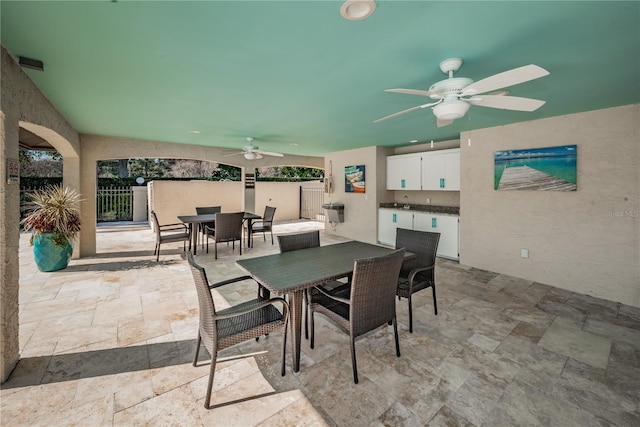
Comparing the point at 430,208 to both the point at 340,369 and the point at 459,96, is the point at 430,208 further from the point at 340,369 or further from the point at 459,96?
the point at 340,369

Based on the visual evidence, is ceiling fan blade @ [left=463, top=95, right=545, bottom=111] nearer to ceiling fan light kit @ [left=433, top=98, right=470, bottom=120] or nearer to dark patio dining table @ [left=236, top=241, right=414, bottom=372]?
ceiling fan light kit @ [left=433, top=98, right=470, bottom=120]

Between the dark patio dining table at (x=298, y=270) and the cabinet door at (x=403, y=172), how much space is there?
3597mm

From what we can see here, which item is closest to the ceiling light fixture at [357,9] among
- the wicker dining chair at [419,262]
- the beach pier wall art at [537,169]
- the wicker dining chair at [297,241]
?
the wicker dining chair at [297,241]

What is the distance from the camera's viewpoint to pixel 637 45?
6.51 ft

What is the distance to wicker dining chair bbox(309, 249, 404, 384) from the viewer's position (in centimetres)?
197

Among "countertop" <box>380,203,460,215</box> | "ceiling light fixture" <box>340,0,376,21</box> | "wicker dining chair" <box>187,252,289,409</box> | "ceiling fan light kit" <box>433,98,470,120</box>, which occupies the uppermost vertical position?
"ceiling light fixture" <box>340,0,376,21</box>

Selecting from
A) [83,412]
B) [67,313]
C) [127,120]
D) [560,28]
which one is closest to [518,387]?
[560,28]

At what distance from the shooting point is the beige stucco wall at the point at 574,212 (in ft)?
11.3

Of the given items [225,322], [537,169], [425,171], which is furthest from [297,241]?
[425,171]

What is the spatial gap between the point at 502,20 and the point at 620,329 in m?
3.24

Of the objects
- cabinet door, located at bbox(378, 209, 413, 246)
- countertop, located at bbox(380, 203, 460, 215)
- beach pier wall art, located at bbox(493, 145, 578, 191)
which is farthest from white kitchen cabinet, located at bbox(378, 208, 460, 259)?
beach pier wall art, located at bbox(493, 145, 578, 191)

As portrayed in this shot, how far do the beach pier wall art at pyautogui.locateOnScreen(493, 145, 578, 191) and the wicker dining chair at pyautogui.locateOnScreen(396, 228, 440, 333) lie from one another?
2244 mm

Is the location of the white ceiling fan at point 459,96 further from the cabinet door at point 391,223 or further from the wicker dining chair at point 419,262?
the cabinet door at point 391,223

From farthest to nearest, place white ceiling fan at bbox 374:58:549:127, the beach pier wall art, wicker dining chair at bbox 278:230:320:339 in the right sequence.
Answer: the beach pier wall art, wicker dining chair at bbox 278:230:320:339, white ceiling fan at bbox 374:58:549:127
